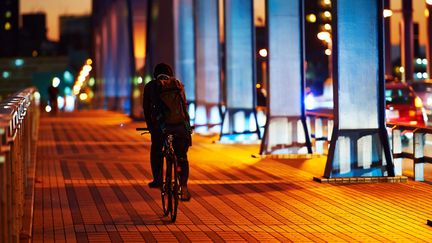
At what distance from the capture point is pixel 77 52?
566 ft

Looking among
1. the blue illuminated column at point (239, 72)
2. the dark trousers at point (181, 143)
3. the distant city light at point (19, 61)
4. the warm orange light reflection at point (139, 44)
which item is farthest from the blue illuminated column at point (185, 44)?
the distant city light at point (19, 61)

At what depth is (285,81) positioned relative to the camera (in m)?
19.2

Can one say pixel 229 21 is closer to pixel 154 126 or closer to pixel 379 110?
pixel 379 110

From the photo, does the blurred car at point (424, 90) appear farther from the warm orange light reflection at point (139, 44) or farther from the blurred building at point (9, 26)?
the blurred building at point (9, 26)

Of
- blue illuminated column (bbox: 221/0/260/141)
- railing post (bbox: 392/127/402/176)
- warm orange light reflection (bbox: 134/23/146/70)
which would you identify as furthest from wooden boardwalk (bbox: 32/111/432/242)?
warm orange light reflection (bbox: 134/23/146/70)

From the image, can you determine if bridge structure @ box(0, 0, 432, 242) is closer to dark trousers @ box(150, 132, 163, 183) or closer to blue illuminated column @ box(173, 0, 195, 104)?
dark trousers @ box(150, 132, 163, 183)

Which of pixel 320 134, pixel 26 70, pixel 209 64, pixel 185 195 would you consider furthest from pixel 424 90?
pixel 26 70

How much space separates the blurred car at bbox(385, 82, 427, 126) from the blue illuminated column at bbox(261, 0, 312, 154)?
4339 millimetres

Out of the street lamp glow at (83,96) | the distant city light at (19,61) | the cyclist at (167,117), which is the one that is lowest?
the street lamp glow at (83,96)

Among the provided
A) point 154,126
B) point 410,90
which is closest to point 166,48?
point 410,90

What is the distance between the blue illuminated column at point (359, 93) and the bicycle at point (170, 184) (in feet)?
12.7

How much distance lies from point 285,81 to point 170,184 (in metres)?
8.62

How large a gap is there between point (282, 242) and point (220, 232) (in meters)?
0.80

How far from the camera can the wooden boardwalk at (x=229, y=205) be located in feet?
32.3
